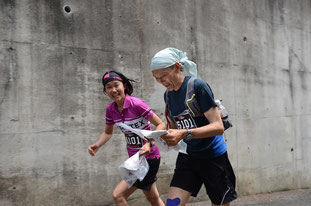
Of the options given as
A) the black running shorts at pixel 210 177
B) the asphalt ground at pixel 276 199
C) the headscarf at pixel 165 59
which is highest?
the headscarf at pixel 165 59

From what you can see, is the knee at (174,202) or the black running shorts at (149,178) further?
the black running shorts at (149,178)

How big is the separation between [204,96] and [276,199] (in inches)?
160

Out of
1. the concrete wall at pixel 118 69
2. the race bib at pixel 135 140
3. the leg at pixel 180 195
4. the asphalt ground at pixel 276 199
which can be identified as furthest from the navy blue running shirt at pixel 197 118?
the asphalt ground at pixel 276 199

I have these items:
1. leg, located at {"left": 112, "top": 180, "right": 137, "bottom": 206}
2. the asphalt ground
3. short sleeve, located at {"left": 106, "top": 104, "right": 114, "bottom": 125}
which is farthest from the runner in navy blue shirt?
the asphalt ground

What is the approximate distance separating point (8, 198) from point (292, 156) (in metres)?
5.42

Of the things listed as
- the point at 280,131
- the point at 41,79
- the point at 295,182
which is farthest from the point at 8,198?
the point at 295,182

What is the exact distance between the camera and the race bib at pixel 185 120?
110 inches

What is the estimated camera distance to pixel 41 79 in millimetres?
4254

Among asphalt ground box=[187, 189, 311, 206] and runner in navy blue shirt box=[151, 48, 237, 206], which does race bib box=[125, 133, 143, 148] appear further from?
asphalt ground box=[187, 189, 311, 206]

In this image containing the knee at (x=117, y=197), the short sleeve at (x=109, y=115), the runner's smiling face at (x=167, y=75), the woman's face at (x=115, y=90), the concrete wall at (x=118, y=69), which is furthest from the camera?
the concrete wall at (x=118, y=69)

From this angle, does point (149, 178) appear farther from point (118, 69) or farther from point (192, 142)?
point (118, 69)

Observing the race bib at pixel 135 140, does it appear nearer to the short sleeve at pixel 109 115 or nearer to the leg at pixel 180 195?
the short sleeve at pixel 109 115

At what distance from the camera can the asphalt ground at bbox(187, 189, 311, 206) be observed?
547 cm

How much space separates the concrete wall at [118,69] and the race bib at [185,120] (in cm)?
199
